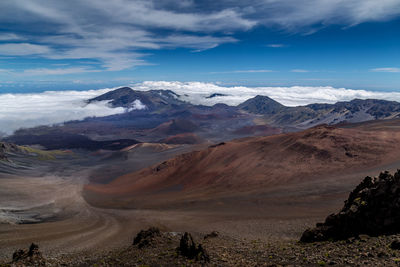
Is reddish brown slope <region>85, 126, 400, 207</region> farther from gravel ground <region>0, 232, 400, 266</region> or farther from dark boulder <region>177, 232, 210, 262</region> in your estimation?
dark boulder <region>177, 232, 210, 262</region>

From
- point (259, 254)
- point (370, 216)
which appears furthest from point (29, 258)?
point (370, 216)

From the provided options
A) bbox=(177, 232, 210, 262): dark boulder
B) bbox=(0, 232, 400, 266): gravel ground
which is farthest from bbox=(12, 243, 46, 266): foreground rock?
bbox=(177, 232, 210, 262): dark boulder

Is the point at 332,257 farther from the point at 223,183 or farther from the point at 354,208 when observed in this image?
the point at 223,183

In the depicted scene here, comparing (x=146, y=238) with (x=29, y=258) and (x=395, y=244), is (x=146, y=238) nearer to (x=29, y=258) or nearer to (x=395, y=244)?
(x=29, y=258)

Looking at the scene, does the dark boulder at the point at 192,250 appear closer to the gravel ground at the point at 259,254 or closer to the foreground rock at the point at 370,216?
the gravel ground at the point at 259,254

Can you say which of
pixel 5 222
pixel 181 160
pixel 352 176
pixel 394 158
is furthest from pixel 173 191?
→ pixel 394 158

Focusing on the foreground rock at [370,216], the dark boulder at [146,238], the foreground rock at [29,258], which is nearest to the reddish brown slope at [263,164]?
the dark boulder at [146,238]
